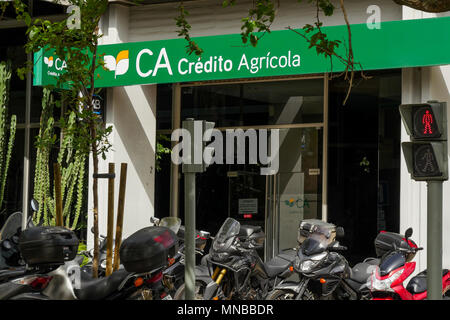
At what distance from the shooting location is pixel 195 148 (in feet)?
20.9

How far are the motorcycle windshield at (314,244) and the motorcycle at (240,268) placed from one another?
387mm

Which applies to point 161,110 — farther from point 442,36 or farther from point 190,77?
point 442,36

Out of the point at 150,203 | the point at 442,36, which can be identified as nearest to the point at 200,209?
the point at 150,203

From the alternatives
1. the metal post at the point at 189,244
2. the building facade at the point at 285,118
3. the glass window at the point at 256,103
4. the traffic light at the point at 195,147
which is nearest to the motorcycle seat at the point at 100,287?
the metal post at the point at 189,244

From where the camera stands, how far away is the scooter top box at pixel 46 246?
19.9 feet

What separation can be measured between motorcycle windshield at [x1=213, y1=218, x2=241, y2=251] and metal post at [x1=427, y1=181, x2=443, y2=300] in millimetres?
2604

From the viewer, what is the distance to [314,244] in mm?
7867

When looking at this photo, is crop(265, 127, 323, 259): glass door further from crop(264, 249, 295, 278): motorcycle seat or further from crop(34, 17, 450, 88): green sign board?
crop(264, 249, 295, 278): motorcycle seat

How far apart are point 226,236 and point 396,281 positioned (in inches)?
81.2

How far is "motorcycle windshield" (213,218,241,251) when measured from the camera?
27.8 ft

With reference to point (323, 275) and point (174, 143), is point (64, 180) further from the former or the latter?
point (323, 275)

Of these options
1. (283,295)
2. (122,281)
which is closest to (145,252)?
(122,281)

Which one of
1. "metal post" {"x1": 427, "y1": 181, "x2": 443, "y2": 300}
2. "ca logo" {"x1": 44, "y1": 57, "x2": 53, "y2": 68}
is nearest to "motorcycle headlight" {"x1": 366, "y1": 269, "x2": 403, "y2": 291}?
"metal post" {"x1": 427, "y1": 181, "x2": 443, "y2": 300}

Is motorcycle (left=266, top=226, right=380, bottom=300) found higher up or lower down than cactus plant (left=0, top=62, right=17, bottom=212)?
lower down
